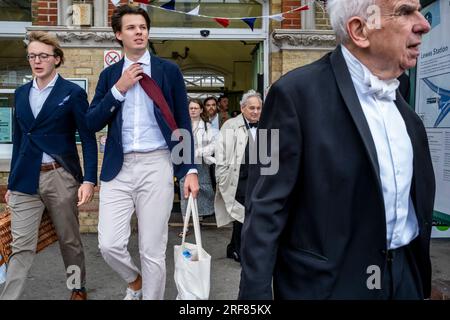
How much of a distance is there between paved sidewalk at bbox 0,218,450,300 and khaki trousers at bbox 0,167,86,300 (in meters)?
0.59

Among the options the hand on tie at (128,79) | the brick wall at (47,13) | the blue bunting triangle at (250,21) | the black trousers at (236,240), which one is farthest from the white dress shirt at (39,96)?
the blue bunting triangle at (250,21)

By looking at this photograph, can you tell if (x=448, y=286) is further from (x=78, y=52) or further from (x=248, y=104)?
(x=78, y=52)

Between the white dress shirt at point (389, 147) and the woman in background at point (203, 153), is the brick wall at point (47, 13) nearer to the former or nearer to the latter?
the woman in background at point (203, 153)

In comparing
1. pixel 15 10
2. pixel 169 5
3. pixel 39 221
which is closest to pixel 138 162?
pixel 39 221

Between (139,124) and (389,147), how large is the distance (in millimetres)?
2041

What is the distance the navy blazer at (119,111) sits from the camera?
11.2ft

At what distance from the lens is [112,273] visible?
4.91 meters

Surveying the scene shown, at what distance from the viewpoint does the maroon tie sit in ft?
11.2

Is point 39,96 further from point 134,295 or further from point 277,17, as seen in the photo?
point 277,17

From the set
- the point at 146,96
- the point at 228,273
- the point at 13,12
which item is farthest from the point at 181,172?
the point at 13,12

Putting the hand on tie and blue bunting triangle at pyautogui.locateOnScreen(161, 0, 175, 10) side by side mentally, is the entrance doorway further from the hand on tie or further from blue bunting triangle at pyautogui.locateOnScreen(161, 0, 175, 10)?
the hand on tie

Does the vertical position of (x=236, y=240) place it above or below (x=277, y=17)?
below

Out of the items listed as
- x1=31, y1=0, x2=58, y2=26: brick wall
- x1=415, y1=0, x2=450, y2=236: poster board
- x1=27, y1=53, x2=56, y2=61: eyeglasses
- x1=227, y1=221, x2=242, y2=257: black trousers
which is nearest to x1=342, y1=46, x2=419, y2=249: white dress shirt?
x1=27, y1=53, x2=56, y2=61: eyeglasses
